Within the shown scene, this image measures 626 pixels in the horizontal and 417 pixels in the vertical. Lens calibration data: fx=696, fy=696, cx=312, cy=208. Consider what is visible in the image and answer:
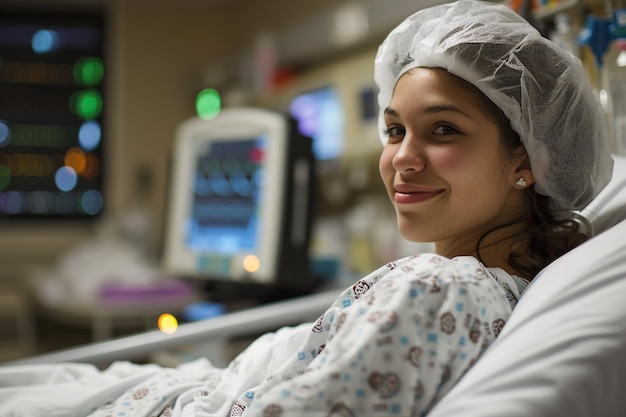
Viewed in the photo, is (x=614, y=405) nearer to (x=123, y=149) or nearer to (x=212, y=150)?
(x=212, y=150)

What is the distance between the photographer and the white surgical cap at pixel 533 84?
42.1 inches

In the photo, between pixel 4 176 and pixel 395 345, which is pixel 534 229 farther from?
pixel 4 176

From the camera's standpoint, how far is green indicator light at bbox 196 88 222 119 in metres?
4.71

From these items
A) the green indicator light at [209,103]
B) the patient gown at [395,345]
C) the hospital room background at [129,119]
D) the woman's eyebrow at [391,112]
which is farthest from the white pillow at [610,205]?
the green indicator light at [209,103]

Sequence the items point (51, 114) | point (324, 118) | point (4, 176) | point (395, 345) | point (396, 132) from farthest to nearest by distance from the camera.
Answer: point (51, 114), point (4, 176), point (324, 118), point (396, 132), point (395, 345)

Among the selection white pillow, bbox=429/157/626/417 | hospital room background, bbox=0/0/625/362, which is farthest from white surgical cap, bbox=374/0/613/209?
hospital room background, bbox=0/0/625/362

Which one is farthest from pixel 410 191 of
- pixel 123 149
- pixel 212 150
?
pixel 123 149

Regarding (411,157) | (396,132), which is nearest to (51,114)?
(396,132)

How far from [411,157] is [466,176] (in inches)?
3.5

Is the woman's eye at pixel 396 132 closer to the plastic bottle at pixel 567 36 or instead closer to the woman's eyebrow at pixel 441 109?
the woman's eyebrow at pixel 441 109

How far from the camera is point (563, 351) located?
2.60 feet

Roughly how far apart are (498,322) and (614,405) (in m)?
0.16

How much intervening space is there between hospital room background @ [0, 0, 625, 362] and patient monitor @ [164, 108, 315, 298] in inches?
18.0

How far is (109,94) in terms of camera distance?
16.3 ft
